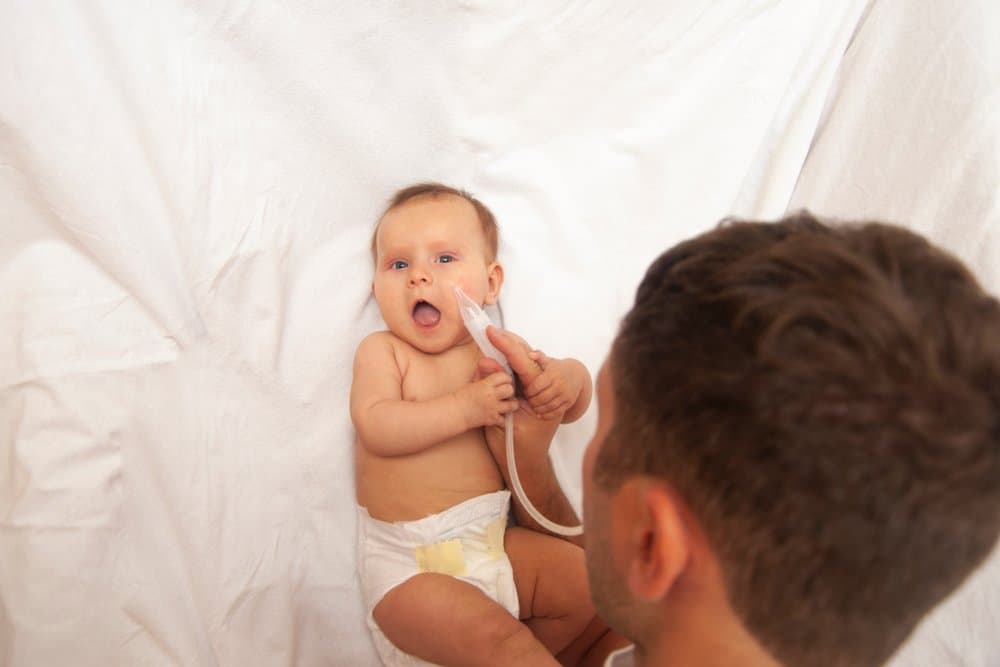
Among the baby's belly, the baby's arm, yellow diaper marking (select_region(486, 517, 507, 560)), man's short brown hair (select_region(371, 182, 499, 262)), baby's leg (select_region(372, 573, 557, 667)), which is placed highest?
man's short brown hair (select_region(371, 182, 499, 262))

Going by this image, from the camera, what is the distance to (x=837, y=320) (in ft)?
2.03

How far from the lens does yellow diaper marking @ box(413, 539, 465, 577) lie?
1.31 m

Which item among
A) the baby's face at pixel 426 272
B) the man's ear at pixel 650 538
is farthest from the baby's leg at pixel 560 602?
the man's ear at pixel 650 538

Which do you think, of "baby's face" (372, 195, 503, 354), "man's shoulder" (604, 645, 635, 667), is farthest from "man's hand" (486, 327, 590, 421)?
"man's shoulder" (604, 645, 635, 667)

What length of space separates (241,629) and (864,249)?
106 cm

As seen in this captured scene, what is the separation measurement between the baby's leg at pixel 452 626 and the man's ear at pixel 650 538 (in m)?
0.45

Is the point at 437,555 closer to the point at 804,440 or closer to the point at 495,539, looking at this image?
the point at 495,539

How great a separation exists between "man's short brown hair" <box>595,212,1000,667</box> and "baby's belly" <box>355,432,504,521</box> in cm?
68

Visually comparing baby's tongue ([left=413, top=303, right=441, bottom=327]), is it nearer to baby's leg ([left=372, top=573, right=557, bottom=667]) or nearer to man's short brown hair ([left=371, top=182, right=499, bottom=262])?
man's short brown hair ([left=371, top=182, right=499, bottom=262])

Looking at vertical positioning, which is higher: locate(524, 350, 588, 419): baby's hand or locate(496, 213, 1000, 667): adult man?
locate(496, 213, 1000, 667): adult man

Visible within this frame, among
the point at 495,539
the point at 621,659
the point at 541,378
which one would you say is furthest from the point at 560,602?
the point at 541,378

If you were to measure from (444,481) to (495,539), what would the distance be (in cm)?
13

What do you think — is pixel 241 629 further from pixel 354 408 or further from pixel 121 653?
pixel 354 408

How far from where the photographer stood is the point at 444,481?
1378 millimetres
